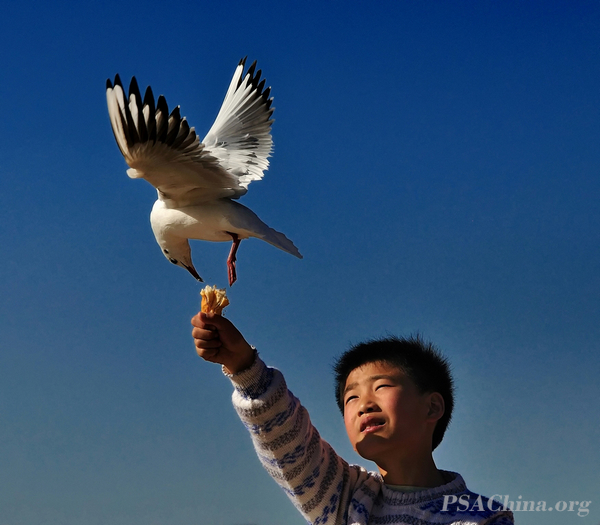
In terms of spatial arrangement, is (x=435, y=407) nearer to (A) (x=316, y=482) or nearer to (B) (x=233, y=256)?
(A) (x=316, y=482)

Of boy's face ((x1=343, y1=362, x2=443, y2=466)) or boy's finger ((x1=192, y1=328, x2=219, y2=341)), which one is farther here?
boy's face ((x1=343, y1=362, x2=443, y2=466))

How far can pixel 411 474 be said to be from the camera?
183 cm

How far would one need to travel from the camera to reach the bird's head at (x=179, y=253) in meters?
2.12

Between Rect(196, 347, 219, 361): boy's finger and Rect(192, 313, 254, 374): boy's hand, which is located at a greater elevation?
Rect(192, 313, 254, 374): boy's hand

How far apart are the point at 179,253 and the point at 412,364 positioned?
2.88 feet

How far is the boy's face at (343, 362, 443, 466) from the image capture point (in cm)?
179

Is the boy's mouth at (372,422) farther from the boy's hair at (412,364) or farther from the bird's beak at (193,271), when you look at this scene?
the bird's beak at (193,271)

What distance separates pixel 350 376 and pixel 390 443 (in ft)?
0.85

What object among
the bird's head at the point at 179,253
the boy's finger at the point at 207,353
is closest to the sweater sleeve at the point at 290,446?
the boy's finger at the point at 207,353

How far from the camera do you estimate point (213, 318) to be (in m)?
1.59

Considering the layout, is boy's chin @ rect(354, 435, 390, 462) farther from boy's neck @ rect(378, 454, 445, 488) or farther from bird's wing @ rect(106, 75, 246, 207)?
bird's wing @ rect(106, 75, 246, 207)

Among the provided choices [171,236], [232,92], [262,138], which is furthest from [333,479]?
[232,92]

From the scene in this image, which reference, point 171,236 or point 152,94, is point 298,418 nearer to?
point 171,236

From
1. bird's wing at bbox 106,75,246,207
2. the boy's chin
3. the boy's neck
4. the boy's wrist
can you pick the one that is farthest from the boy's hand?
bird's wing at bbox 106,75,246,207
